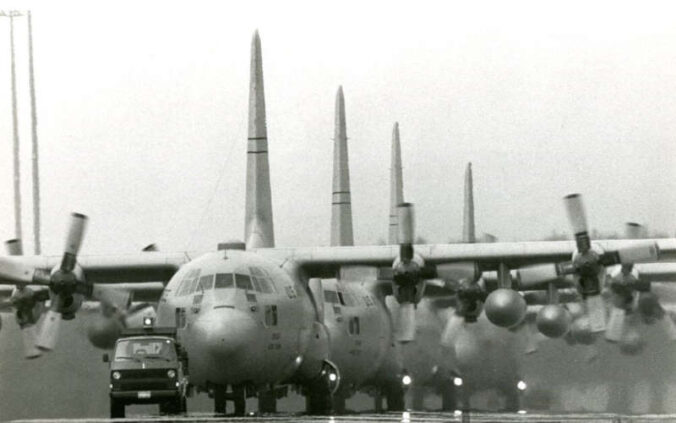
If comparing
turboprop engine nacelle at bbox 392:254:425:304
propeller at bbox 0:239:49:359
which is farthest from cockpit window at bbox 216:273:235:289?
propeller at bbox 0:239:49:359

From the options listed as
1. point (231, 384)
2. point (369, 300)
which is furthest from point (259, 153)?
point (231, 384)

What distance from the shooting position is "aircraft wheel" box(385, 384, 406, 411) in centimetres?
4988

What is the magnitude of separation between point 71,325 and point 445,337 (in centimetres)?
1202

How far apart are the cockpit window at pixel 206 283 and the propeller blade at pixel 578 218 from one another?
1008cm

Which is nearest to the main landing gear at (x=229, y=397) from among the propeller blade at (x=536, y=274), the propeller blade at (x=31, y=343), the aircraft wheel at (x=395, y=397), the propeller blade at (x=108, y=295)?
the propeller blade at (x=108, y=295)

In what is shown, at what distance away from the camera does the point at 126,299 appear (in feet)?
133

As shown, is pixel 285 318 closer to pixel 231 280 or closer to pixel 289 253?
pixel 231 280

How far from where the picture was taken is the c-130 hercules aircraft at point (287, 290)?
34.2m

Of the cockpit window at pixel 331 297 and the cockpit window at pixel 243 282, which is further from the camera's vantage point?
the cockpit window at pixel 331 297

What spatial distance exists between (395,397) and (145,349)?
19752 millimetres

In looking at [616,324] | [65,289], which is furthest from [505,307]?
[65,289]

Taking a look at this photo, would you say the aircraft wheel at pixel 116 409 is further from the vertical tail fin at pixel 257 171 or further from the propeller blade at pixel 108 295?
the vertical tail fin at pixel 257 171

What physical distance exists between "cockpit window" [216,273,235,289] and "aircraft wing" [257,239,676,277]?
16.6 ft

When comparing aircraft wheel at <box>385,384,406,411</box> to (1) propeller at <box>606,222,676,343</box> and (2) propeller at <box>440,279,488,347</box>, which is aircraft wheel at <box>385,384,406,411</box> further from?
(1) propeller at <box>606,222,676,343</box>
